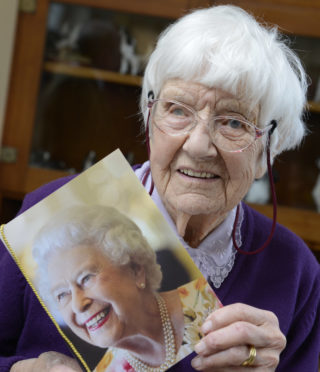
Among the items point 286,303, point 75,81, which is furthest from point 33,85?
point 286,303

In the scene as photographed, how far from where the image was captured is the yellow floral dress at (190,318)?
79cm

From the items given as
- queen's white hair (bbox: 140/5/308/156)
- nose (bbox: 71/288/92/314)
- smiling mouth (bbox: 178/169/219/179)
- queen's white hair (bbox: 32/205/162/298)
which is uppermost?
queen's white hair (bbox: 140/5/308/156)

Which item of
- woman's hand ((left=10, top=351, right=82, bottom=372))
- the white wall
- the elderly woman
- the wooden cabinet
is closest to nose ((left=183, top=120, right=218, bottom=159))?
the elderly woman

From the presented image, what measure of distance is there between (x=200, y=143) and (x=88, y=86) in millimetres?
1460

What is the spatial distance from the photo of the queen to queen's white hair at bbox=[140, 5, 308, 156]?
295 millimetres

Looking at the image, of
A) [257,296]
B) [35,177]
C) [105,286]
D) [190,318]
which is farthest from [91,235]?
[35,177]

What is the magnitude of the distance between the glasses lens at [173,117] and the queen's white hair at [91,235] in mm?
214

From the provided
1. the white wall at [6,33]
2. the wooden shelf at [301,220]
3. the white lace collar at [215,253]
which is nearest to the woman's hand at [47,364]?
the white lace collar at [215,253]

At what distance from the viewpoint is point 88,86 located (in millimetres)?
2283

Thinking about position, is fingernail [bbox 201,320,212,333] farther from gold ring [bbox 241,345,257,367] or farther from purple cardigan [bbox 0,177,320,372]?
purple cardigan [bbox 0,177,320,372]

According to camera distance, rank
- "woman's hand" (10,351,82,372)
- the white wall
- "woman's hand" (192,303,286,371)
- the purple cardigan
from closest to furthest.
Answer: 1. "woman's hand" (192,303,286,371)
2. "woman's hand" (10,351,82,372)
3. the purple cardigan
4. the white wall

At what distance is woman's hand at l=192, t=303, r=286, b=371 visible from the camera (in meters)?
0.77

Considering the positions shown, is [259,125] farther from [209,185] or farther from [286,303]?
[286,303]

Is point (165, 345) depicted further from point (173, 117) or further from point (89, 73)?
point (89, 73)
